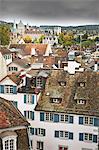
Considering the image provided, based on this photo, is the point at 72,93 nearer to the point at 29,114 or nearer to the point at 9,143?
the point at 29,114

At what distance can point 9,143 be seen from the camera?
6836 mm

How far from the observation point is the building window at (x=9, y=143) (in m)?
6.79

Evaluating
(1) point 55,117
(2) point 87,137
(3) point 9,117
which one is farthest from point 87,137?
(3) point 9,117

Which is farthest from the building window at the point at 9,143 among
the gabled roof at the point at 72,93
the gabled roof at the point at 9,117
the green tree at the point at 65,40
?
the green tree at the point at 65,40

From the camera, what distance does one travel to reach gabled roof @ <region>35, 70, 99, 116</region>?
991cm

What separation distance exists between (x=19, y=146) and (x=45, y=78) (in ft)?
13.2

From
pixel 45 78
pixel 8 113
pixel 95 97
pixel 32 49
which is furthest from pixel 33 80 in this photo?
pixel 32 49

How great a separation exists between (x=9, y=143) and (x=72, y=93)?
12.6 feet

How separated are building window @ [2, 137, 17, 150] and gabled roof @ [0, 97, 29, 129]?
23cm

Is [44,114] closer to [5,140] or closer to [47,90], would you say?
[47,90]

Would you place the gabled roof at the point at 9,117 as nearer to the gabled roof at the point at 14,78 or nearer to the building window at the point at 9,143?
the building window at the point at 9,143

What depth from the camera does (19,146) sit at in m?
7.04

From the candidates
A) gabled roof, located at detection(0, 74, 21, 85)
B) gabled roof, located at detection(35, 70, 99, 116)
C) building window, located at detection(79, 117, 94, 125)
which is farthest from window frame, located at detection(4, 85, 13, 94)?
building window, located at detection(79, 117, 94, 125)

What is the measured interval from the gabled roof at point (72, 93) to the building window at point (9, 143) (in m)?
3.21
